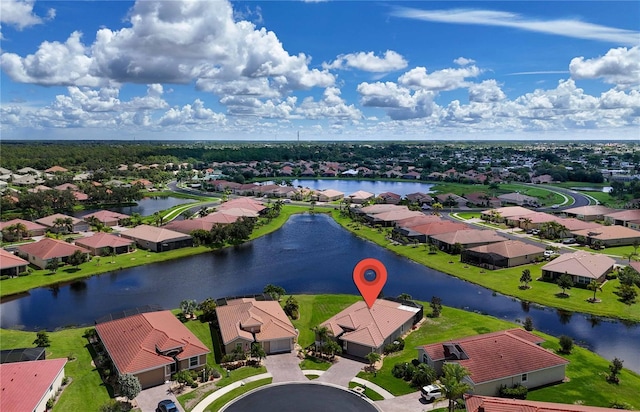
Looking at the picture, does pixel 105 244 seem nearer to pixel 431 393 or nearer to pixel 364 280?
pixel 364 280

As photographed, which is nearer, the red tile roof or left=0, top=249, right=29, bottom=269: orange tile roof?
left=0, top=249, right=29, bottom=269: orange tile roof

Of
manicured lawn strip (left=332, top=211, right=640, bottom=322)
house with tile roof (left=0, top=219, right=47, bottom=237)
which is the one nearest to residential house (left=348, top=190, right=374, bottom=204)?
manicured lawn strip (left=332, top=211, right=640, bottom=322)

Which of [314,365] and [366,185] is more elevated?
[366,185]

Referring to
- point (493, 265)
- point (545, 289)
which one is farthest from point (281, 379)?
point (493, 265)

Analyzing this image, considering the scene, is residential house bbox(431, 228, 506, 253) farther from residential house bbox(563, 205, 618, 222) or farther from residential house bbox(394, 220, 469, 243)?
residential house bbox(563, 205, 618, 222)

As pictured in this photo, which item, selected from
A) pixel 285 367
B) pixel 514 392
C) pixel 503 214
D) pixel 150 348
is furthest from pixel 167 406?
pixel 503 214

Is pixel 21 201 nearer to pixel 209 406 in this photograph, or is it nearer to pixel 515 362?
pixel 209 406
